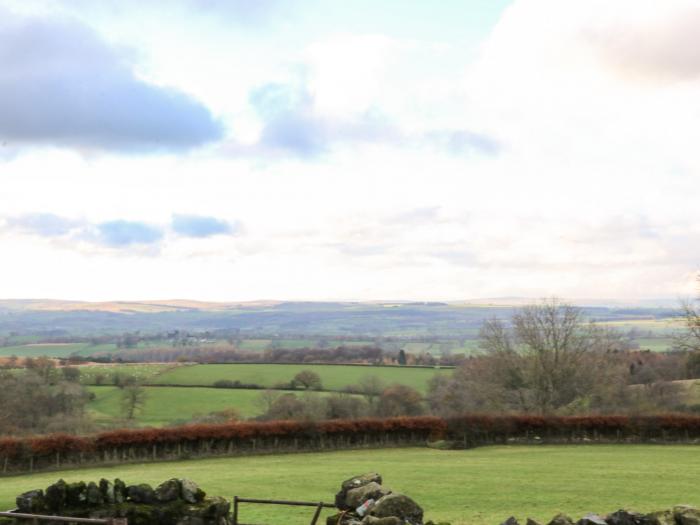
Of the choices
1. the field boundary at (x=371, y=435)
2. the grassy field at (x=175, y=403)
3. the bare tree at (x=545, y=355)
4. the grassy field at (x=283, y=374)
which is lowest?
the grassy field at (x=175, y=403)

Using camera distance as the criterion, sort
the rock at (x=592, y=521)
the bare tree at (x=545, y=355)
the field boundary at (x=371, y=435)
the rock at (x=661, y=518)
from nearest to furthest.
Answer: the rock at (x=592, y=521) < the rock at (x=661, y=518) < the field boundary at (x=371, y=435) < the bare tree at (x=545, y=355)

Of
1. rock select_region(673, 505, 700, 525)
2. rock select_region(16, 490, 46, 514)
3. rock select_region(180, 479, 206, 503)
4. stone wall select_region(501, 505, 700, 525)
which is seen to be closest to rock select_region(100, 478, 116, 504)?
rock select_region(16, 490, 46, 514)

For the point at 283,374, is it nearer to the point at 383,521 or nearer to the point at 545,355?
the point at 545,355

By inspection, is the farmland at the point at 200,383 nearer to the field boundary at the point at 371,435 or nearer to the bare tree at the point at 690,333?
the field boundary at the point at 371,435

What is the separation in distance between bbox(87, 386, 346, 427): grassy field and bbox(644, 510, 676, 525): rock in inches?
2103

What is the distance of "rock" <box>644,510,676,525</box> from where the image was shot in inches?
529

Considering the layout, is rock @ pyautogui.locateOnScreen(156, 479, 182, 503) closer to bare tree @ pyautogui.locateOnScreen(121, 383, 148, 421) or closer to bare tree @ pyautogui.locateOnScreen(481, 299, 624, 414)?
bare tree @ pyautogui.locateOnScreen(481, 299, 624, 414)

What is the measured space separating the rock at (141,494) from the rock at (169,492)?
0.15 meters

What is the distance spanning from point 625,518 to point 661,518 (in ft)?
2.40

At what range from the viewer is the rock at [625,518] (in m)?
13.5

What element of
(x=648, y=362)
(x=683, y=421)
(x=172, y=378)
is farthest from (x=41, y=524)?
(x=648, y=362)

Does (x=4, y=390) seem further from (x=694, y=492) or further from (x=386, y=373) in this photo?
(x=694, y=492)

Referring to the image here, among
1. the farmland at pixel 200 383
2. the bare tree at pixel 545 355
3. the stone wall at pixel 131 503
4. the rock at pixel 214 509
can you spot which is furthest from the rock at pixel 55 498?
the bare tree at pixel 545 355

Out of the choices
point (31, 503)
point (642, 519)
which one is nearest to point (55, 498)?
point (31, 503)
